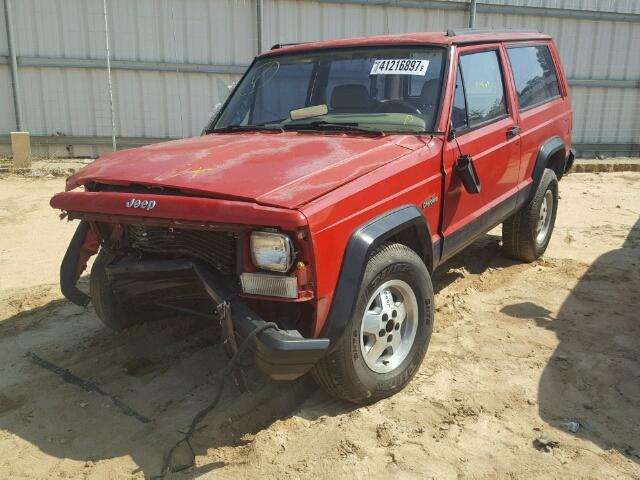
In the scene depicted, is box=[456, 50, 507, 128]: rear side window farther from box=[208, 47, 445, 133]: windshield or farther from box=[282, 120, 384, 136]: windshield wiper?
box=[282, 120, 384, 136]: windshield wiper

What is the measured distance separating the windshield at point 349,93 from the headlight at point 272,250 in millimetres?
1342

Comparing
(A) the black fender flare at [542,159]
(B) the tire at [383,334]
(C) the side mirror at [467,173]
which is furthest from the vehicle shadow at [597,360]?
(C) the side mirror at [467,173]

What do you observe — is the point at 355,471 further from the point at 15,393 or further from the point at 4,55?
the point at 4,55

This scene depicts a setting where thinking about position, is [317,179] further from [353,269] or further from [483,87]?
[483,87]

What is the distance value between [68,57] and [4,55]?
3.51ft

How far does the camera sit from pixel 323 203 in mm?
2691

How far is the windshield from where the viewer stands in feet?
12.4

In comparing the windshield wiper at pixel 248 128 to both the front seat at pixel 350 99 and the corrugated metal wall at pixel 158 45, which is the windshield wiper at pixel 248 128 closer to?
the front seat at pixel 350 99

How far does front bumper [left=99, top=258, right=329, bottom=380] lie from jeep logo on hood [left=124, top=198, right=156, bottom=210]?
1.03ft

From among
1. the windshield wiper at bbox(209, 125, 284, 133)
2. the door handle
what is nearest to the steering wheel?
the windshield wiper at bbox(209, 125, 284, 133)

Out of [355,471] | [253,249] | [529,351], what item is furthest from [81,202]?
[529,351]

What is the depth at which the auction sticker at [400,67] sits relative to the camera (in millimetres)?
3893

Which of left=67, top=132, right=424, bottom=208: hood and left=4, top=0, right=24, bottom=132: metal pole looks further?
left=4, top=0, right=24, bottom=132: metal pole

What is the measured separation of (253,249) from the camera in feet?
8.79
